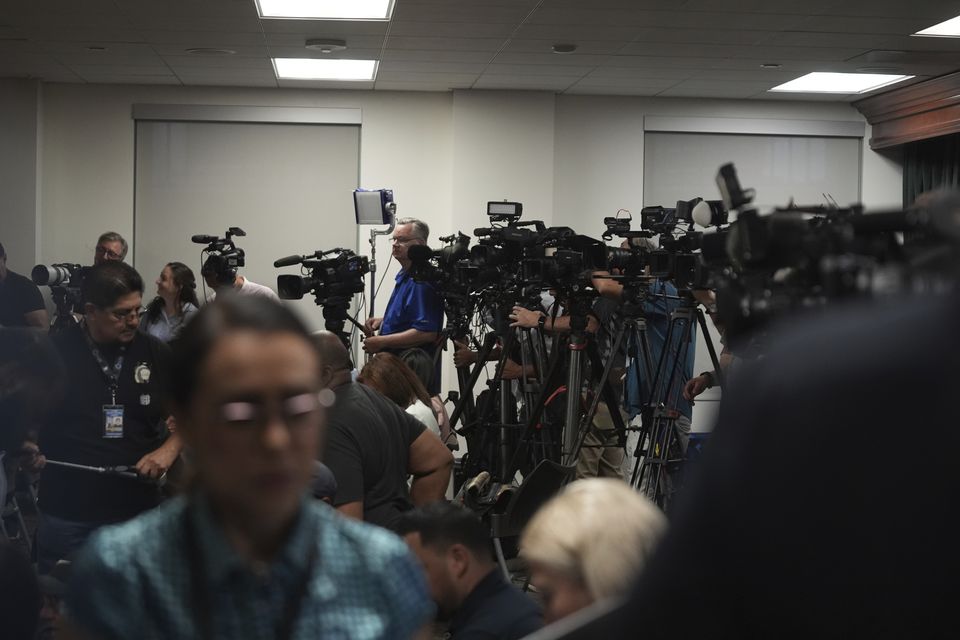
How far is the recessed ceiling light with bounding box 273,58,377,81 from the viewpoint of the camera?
788cm

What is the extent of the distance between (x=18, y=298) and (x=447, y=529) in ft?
14.3

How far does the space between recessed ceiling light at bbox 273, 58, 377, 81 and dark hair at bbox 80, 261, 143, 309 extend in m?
4.72

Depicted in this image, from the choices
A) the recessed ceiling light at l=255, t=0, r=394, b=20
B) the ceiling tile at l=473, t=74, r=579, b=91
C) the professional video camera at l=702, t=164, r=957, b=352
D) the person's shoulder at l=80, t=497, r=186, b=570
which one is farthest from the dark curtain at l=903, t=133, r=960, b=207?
the person's shoulder at l=80, t=497, r=186, b=570

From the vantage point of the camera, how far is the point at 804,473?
0.50 meters

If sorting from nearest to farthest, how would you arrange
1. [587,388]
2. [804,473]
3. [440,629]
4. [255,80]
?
[804,473]
[440,629]
[587,388]
[255,80]

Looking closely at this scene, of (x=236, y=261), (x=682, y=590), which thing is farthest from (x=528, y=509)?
(x=682, y=590)

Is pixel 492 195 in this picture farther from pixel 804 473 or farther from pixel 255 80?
pixel 804 473

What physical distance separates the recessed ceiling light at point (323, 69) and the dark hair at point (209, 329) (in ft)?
23.0

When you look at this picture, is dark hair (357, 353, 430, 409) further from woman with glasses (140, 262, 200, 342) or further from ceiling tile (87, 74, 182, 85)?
ceiling tile (87, 74, 182, 85)

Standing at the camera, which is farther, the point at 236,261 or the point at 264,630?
the point at 236,261

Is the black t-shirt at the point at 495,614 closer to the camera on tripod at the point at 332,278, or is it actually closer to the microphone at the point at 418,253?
the camera on tripod at the point at 332,278

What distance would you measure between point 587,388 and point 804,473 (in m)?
4.93

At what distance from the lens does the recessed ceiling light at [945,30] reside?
6574 mm

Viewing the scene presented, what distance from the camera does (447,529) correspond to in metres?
2.72
